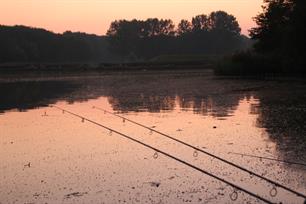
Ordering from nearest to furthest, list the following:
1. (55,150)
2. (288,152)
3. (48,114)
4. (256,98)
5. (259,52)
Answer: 1. (288,152)
2. (55,150)
3. (48,114)
4. (256,98)
5. (259,52)

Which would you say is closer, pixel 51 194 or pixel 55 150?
pixel 51 194

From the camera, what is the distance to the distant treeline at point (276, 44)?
173 ft

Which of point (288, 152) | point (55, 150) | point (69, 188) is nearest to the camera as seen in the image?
point (69, 188)

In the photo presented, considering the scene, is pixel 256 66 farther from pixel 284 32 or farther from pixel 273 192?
pixel 273 192

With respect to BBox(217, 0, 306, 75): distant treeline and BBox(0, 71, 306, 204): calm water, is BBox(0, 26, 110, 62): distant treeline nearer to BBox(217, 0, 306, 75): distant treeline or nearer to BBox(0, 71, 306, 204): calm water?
BBox(217, 0, 306, 75): distant treeline

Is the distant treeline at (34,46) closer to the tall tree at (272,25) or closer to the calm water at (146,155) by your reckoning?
the tall tree at (272,25)

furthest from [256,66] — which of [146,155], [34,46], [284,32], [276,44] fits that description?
[34,46]

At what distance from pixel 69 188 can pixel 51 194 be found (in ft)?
1.68

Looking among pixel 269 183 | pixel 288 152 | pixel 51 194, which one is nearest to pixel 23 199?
pixel 51 194

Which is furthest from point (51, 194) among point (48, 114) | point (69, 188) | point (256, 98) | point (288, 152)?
point (256, 98)

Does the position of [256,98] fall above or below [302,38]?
below

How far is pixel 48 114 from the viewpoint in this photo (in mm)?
25375

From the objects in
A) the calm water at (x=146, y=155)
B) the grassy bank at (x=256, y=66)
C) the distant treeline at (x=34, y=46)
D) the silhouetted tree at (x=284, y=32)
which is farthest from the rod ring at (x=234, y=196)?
the distant treeline at (x=34, y=46)

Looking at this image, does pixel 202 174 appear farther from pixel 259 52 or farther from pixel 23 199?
pixel 259 52
